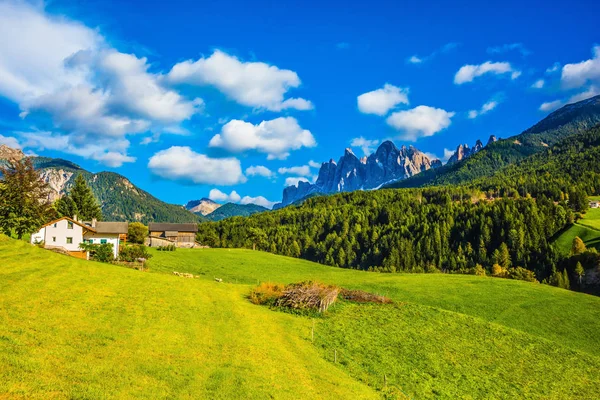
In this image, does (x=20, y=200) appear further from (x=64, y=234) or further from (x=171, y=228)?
(x=171, y=228)

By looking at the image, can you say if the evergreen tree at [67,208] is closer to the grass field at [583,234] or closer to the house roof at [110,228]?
the house roof at [110,228]

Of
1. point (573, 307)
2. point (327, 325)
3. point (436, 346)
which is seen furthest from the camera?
point (573, 307)

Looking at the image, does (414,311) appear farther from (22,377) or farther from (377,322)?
(22,377)

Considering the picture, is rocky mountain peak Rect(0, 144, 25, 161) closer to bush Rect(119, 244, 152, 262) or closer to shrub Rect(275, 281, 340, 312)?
bush Rect(119, 244, 152, 262)

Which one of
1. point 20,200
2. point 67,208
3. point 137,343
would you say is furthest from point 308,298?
point 67,208

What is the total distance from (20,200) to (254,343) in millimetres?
61516

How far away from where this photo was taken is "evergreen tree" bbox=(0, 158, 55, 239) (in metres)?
66.1

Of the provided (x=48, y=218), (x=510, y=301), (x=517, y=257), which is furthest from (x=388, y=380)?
(x=517, y=257)

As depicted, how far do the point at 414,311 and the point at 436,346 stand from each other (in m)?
12.1

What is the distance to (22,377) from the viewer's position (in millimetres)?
17047

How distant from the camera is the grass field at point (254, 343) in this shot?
20.2 m

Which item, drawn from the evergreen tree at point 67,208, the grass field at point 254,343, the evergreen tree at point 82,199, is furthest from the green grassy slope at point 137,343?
the evergreen tree at point 82,199

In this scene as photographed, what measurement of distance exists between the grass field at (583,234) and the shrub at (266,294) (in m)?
131

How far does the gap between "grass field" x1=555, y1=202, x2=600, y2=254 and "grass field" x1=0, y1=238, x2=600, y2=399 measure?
103 m
